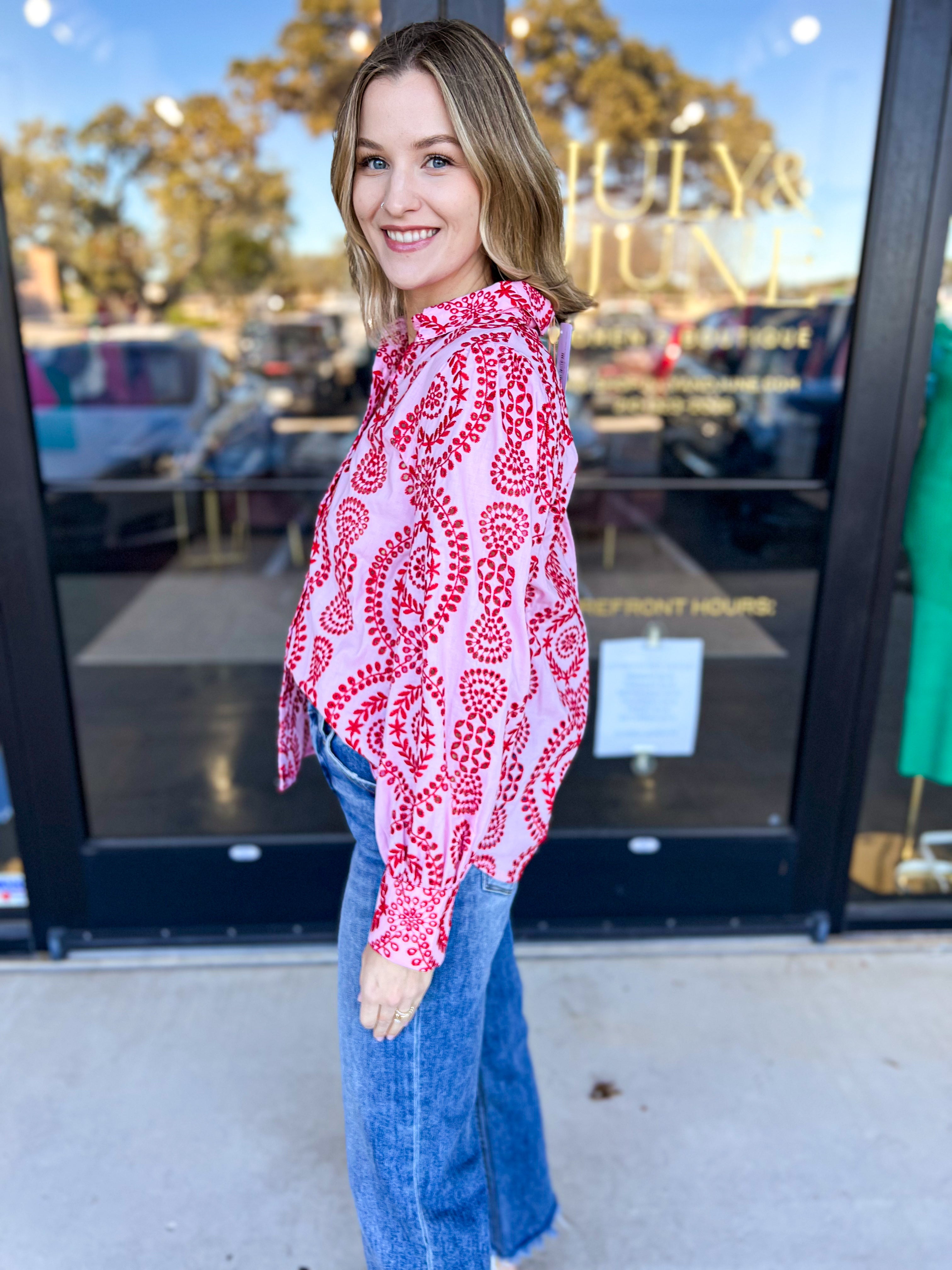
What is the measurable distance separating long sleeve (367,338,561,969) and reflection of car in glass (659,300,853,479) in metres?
1.43

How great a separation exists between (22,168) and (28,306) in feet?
1.81

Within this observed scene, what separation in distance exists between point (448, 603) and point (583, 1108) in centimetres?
143

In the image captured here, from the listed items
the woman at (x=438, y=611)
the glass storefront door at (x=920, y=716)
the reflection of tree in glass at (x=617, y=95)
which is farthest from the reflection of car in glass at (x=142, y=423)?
the woman at (x=438, y=611)

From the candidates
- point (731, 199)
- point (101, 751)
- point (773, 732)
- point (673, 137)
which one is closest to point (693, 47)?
point (673, 137)

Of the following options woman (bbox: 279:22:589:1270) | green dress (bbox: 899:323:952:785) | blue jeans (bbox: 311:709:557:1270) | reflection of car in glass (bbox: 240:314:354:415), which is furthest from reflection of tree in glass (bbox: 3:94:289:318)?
blue jeans (bbox: 311:709:557:1270)

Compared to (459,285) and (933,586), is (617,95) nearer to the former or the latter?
(933,586)

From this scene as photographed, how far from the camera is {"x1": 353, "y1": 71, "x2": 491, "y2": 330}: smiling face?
1066 mm

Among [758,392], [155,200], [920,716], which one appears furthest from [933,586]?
[155,200]

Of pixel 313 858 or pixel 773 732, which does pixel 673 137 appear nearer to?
pixel 773 732

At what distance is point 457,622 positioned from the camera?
3.21ft

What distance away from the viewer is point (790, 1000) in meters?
2.24

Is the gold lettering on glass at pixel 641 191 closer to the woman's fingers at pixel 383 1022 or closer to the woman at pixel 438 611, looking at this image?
the woman at pixel 438 611

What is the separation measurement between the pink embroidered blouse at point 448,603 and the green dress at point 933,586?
1.39 m

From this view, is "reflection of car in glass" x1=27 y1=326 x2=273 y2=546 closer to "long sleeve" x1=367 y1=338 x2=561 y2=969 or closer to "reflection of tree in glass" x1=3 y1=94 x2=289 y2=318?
"reflection of tree in glass" x1=3 y1=94 x2=289 y2=318
